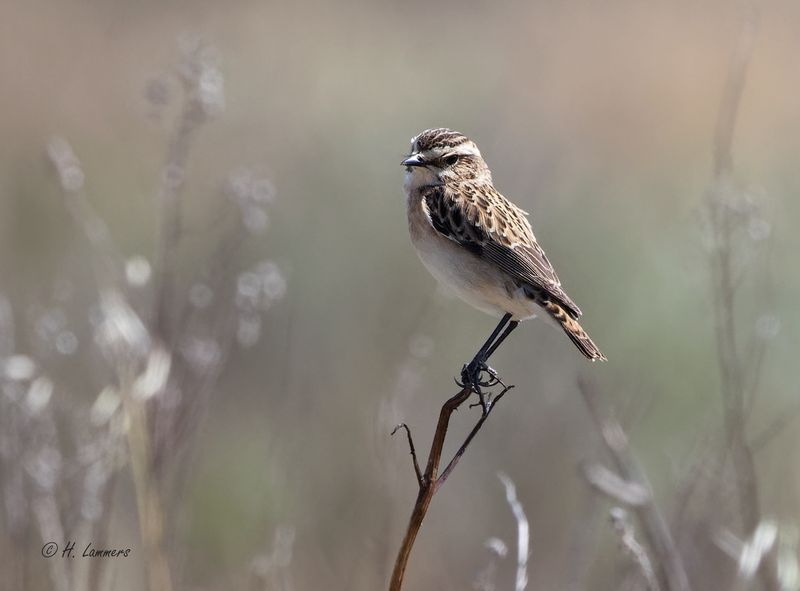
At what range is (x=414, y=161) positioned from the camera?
536 cm

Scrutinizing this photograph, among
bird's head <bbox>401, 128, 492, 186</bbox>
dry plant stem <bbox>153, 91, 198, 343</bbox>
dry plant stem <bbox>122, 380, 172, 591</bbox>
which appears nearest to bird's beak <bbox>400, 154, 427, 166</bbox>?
bird's head <bbox>401, 128, 492, 186</bbox>

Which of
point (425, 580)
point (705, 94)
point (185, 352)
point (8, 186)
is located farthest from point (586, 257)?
point (705, 94)

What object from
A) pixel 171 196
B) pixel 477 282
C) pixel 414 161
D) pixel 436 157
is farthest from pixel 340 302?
pixel 171 196

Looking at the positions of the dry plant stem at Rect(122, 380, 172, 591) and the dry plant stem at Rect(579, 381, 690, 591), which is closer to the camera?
the dry plant stem at Rect(579, 381, 690, 591)

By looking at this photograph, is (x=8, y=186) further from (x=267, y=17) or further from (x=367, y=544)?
(x=267, y=17)

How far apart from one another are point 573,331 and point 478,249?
21.3 inches

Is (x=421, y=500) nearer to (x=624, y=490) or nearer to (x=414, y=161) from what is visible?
(x=624, y=490)

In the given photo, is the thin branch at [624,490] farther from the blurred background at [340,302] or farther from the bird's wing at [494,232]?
the bird's wing at [494,232]

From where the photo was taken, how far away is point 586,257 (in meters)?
8.88

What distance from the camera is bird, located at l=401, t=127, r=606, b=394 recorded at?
4824 millimetres

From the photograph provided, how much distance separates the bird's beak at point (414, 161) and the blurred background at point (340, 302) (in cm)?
65

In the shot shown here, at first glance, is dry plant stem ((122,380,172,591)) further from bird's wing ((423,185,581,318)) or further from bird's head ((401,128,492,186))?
bird's head ((401,128,492,186))

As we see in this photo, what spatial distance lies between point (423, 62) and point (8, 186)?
4807mm

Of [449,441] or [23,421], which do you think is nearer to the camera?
[23,421]
